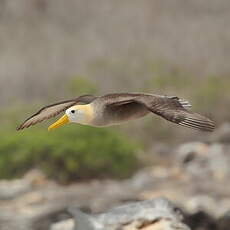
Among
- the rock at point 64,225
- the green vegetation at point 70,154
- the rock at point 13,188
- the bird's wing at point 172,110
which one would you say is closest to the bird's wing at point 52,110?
the bird's wing at point 172,110

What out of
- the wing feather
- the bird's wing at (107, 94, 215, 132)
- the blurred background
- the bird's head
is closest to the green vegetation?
the blurred background

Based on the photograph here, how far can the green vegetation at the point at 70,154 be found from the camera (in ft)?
51.7

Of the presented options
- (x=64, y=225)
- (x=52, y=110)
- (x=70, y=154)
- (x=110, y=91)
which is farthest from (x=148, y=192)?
(x=110, y=91)

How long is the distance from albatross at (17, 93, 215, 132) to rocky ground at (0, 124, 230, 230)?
2.91m

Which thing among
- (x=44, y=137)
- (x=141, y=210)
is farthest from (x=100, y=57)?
(x=141, y=210)

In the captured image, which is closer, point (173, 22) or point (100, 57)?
point (100, 57)

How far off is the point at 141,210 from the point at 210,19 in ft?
53.7

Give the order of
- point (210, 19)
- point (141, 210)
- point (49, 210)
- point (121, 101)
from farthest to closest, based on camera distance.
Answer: point (210, 19) → point (49, 210) → point (141, 210) → point (121, 101)

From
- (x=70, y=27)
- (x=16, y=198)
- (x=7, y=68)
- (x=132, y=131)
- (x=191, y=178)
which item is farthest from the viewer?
(x=70, y=27)

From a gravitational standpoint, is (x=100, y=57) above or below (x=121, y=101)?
above

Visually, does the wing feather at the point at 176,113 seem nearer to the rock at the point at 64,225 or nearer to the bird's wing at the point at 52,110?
the bird's wing at the point at 52,110

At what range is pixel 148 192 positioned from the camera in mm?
14797

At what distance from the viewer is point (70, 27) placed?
2750 cm

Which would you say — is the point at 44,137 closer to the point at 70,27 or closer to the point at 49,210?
the point at 49,210
